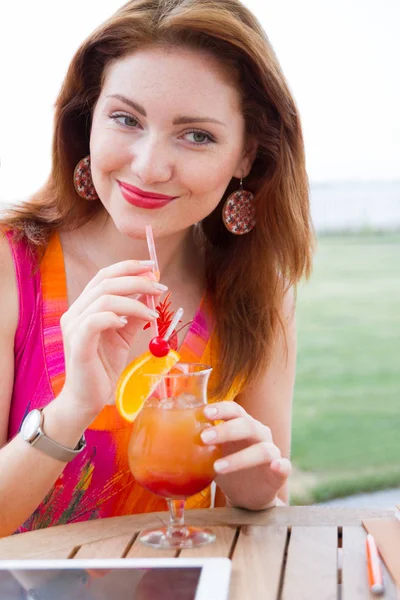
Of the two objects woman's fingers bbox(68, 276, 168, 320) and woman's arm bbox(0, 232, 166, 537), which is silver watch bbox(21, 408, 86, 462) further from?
woman's fingers bbox(68, 276, 168, 320)

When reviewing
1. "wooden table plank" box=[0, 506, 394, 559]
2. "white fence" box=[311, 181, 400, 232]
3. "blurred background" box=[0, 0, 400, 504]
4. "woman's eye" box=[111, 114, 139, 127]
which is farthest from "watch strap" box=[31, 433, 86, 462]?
"white fence" box=[311, 181, 400, 232]

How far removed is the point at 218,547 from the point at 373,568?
0.26 meters

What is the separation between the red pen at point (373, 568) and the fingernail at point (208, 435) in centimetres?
29

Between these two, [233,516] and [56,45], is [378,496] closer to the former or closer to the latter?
[56,45]

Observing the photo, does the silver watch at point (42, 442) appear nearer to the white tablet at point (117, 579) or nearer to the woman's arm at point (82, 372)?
the woman's arm at point (82, 372)

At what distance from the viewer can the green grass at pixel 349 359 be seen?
5.97 m

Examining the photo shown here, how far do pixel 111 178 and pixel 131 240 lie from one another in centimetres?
28

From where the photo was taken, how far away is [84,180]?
202cm

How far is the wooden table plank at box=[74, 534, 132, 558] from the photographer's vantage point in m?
1.32

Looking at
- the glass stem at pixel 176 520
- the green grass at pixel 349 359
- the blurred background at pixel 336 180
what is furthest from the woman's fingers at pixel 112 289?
the green grass at pixel 349 359

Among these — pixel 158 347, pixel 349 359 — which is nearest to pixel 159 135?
pixel 158 347

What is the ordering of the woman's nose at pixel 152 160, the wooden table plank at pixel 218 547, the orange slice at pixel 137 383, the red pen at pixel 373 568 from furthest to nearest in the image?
the woman's nose at pixel 152 160 → the orange slice at pixel 137 383 → the wooden table plank at pixel 218 547 → the red pen at pixel 373 568

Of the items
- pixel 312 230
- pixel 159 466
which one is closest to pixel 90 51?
pixel 312 230

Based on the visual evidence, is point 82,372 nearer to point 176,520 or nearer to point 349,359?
point 176,520
